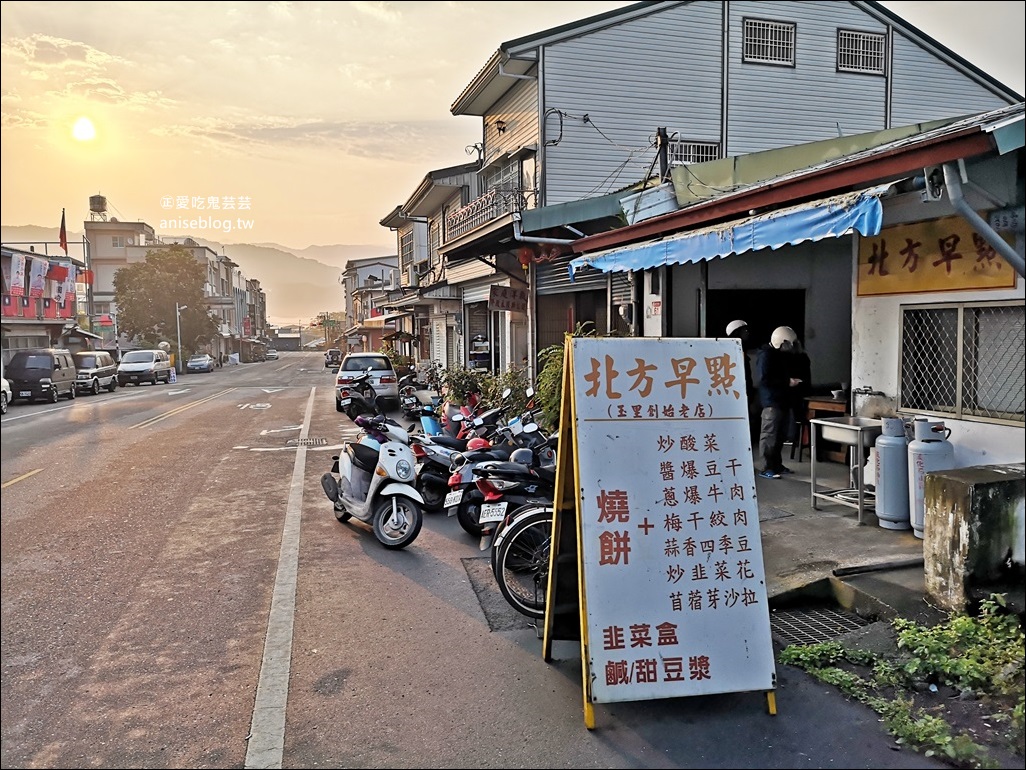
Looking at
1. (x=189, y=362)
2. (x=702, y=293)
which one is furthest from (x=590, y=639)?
(x=189, y=362)

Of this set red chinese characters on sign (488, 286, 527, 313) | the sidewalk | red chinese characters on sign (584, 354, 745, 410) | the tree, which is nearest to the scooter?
red chinese characters on sign (488, 286, 527, 313)

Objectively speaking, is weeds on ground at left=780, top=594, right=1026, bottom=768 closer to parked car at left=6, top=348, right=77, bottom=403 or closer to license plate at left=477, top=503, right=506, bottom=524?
license plate at left=477, top=503, right=506, bottom=524

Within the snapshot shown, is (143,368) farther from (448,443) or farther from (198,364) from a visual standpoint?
(448,443)

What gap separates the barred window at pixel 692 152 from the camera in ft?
58.5

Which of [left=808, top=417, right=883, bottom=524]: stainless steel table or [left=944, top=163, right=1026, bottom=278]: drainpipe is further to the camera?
[left=808, top=417, right=883, bottom=524]: stainless steel table

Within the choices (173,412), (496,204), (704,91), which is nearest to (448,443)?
(496,204)

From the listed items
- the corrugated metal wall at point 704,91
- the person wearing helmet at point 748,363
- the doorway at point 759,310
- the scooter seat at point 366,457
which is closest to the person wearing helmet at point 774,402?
the person wearing helmet at point 748,363

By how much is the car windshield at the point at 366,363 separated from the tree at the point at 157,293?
114 ft

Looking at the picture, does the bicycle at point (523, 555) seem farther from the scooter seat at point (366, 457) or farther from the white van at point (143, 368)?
the white van at point (143, 368)

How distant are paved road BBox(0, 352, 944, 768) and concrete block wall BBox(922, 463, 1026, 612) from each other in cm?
123

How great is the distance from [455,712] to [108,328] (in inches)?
2498

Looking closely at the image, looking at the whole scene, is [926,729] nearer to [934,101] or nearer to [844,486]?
[844,486]

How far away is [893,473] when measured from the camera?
19.6ft

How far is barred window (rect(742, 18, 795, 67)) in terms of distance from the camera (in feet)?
60.4
